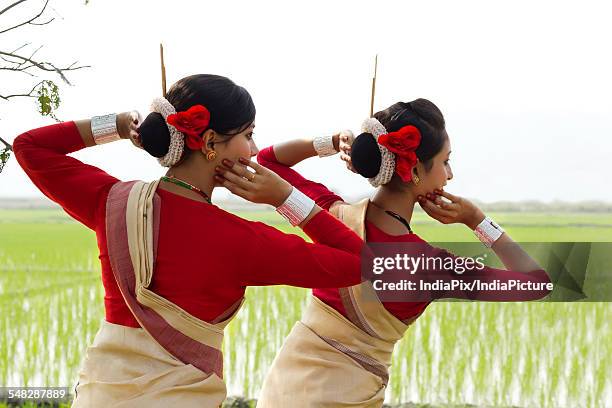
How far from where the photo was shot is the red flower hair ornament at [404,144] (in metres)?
2.35

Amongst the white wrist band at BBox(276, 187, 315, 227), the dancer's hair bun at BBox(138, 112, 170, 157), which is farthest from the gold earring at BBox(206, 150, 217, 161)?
the white wrist band at BBox(276, 187, 315, 227)

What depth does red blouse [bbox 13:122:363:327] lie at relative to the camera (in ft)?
6.55

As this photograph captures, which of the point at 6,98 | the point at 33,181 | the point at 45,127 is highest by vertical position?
the point at 6,98

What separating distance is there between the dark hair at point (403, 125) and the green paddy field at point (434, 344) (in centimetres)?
245

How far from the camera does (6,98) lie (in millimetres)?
2490

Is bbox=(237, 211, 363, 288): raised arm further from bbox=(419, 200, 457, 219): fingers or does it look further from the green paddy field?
the green paddy field

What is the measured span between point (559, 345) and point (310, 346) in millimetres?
2996

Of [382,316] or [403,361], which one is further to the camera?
[403,361]

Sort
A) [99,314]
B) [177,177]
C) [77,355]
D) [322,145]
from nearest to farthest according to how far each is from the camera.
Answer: [177,177] → [322,145] → [77,355] → [99,314]

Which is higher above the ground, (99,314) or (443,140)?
(443,140)

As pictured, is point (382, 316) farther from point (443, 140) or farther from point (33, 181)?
point (33, 181)

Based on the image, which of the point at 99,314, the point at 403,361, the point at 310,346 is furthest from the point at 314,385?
the point at 99,314

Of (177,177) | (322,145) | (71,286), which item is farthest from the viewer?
(71,286)

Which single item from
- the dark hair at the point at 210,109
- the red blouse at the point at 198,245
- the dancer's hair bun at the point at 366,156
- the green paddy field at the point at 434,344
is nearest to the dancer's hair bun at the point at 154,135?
the dark hair at the point at 210,109
